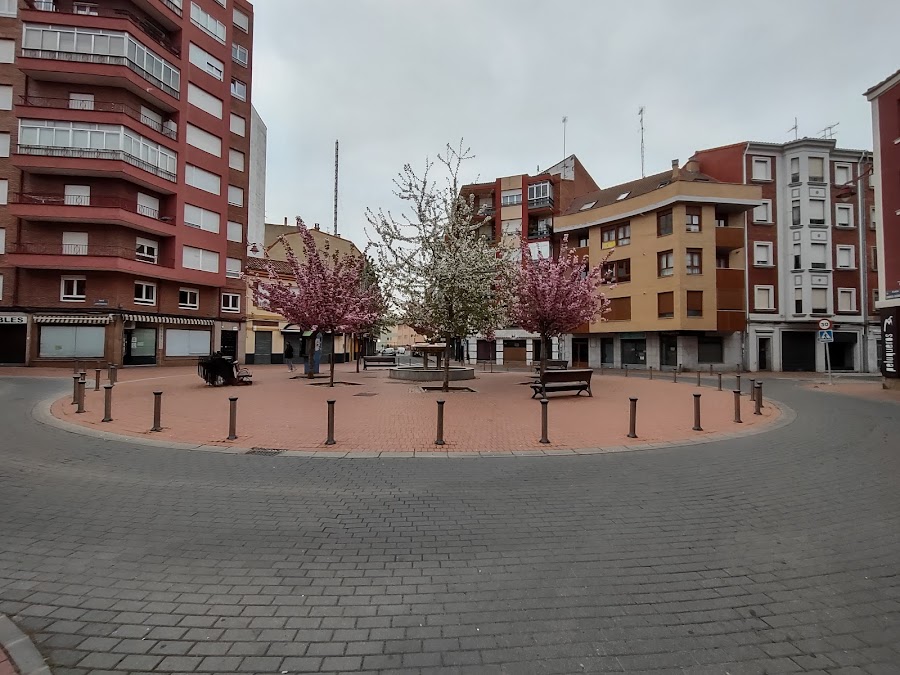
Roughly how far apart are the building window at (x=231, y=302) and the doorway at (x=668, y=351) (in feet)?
106

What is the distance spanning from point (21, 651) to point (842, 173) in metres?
48.9

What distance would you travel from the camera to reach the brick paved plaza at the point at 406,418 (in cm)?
823

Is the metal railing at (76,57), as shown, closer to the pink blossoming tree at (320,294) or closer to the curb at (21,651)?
the pink blossoming tree at (320,294)

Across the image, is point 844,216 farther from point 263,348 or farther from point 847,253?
point 263,348

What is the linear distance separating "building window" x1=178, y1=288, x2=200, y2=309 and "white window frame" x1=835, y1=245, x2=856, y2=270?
47.6m

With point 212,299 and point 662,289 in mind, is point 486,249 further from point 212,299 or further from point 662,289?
point 212,299

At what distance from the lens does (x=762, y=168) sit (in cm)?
3559

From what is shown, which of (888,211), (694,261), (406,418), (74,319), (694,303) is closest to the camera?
(406,418)

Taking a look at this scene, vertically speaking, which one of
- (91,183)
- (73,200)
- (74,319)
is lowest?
(74,319)

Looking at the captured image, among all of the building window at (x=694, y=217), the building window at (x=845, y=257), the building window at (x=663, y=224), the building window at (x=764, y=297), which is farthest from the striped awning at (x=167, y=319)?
the building window at (x=845, y=257)

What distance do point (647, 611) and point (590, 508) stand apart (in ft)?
6.37

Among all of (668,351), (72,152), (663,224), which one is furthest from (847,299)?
(72,152)

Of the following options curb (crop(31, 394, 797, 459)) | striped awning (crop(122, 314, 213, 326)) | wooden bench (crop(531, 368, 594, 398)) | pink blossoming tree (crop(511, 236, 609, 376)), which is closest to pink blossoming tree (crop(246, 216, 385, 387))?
pink blossoming tree (crop(511, 236, 609, 376))

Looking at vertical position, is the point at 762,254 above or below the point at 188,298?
above
